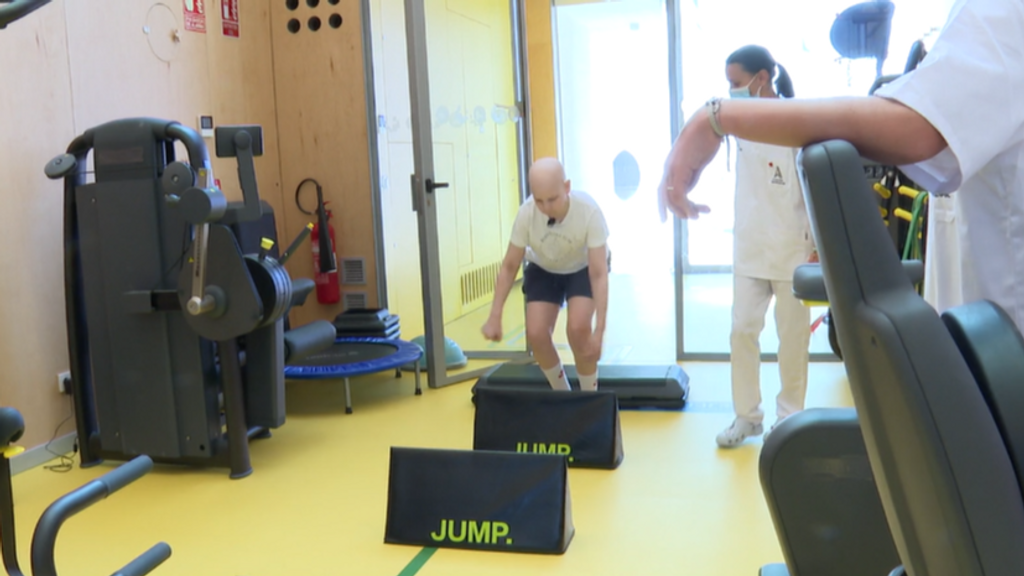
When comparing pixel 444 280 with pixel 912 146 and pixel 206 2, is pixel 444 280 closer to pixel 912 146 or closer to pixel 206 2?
pixel 206 2

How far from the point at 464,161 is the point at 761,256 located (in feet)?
8.47

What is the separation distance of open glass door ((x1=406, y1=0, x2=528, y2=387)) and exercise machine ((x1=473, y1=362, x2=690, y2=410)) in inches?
21.7

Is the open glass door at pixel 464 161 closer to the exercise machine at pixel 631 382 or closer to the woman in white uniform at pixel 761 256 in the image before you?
the exercise machine at pixel 631 382

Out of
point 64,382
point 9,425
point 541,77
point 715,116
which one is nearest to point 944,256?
point 715,116

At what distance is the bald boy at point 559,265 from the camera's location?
4211 millimetres

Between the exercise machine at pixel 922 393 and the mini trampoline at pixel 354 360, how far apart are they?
4.06 m

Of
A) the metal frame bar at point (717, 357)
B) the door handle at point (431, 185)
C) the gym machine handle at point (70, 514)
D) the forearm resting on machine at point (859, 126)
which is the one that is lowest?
the metal frame bar at point (717, 357)

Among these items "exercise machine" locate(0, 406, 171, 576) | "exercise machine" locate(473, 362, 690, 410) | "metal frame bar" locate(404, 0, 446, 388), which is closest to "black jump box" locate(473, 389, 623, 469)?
"exercise machine" locate(473, 362, 690, 410)

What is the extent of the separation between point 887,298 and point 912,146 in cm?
→ 19

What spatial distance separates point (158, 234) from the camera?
4.00 metres

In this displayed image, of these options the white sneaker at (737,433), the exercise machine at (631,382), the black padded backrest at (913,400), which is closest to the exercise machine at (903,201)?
the white sneaker at (737,433)

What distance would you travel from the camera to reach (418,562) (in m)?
2.99

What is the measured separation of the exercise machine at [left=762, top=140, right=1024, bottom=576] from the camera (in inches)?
34.4

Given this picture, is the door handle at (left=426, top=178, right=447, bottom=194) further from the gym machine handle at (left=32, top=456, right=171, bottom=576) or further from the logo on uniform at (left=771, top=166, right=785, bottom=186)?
the gym machine handle at (left=32, top=456, right=171, bottom=576)
